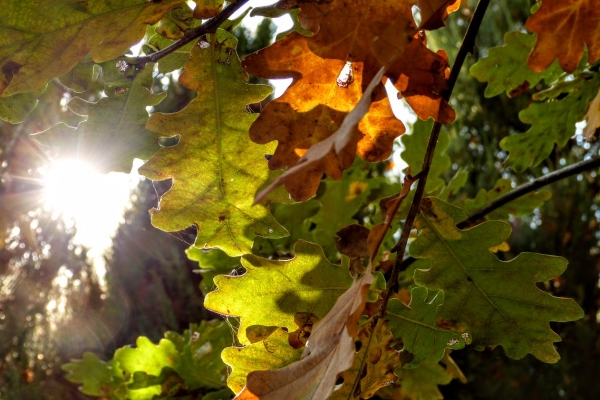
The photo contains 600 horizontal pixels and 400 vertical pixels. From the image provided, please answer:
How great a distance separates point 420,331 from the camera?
66 centimetres

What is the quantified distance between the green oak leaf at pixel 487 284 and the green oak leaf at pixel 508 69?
54 cm

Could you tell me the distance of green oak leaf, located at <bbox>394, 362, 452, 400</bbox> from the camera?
45.8 inches

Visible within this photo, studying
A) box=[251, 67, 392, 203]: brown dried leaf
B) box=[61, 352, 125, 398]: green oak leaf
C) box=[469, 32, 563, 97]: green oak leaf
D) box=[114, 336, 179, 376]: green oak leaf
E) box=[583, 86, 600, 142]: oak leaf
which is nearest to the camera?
box=[251, 67, 392, 203]: brown dried leaf

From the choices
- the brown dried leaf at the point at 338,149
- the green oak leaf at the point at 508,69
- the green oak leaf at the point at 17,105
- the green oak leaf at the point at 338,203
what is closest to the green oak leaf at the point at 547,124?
the green oak leaf at the point at 508,69

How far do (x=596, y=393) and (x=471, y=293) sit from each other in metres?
5.05

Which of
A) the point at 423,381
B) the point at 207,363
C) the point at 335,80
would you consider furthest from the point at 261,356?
the point at 423,381

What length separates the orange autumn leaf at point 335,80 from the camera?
55cm

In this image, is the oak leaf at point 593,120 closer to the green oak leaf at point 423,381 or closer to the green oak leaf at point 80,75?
the green oak leaf at point 423,381

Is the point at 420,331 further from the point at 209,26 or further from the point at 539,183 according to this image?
the point at 539,183

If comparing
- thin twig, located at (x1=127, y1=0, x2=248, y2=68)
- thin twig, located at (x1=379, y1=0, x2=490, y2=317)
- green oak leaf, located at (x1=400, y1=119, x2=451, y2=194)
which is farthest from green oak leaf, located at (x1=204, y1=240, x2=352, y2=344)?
green oak leaf, located at (x1=400, y1=119, x2=451, y2=194)

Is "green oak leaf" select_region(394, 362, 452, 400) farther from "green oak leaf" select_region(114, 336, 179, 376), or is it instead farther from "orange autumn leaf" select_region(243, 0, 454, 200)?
"orange autumn leaf" select_region(243, 0, 454, 200)

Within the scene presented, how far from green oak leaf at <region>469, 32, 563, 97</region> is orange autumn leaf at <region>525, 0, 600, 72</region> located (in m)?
0.47

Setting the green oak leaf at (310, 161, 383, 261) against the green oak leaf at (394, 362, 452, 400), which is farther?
the green oak leaf at (310, 161, 383, 261)

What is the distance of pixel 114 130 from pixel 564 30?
1.82 ft
